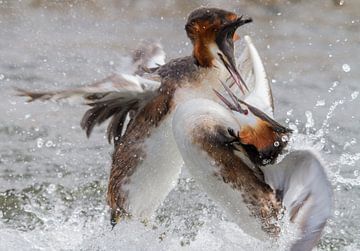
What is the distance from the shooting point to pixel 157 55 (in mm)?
6594

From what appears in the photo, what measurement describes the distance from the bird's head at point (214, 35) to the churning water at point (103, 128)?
57 cm

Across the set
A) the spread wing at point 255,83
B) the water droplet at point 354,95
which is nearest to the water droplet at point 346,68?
the water droplet at point 354,95

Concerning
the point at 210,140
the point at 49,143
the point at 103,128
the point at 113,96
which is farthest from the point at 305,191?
the point at 103,128

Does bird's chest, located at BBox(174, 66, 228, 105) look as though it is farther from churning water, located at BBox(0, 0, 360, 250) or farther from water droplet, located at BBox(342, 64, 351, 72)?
water droplet, located at BBox(342, 64, 351, 72)

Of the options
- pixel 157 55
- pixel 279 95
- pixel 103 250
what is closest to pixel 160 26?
pixel 279 95

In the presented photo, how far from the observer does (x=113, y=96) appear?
5246mm

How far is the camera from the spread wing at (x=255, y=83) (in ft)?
17.7

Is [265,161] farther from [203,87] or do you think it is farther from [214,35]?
[214,35]

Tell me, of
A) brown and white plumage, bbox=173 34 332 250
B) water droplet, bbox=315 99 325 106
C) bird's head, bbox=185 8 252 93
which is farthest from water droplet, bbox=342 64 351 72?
brown and white plumage, bbox=173 34 332 250

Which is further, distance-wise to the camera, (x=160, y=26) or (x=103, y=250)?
(x=160, y=26)

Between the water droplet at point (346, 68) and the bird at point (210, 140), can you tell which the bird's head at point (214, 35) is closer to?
the bird at point (210, 140)

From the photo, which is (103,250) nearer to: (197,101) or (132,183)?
(132,183)

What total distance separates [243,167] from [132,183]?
90 cm

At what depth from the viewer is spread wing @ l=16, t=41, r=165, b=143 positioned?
4.96 metres
